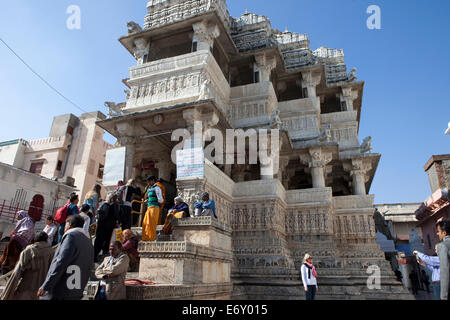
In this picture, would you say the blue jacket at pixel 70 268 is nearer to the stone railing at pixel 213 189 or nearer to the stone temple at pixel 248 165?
the stone temple at pixel 248 165

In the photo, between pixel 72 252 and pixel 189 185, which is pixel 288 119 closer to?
pixel 189 185

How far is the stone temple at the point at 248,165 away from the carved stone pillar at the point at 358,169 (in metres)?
0.06

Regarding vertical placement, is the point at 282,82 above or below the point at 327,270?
above

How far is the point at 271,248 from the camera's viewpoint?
1225 centimetres

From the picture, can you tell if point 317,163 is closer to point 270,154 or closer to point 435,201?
point 270,154

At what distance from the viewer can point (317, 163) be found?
16.2m

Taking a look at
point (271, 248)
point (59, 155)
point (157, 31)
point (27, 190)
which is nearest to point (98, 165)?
point (59, 155)

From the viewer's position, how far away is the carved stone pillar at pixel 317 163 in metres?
16.0

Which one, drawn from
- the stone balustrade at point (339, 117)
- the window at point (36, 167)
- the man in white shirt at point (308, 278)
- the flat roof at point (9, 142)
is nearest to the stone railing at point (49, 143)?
the flat roof at point (9, 142)

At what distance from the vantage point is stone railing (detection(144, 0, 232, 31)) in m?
15.1

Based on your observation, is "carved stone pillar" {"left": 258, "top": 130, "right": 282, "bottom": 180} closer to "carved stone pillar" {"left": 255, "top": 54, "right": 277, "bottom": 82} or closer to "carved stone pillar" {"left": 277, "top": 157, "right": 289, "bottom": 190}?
"carved stone pillar" {"left": 277, "top": 157, "right": 289, "bottom": 190}

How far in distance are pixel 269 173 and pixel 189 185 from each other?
14.6 ft

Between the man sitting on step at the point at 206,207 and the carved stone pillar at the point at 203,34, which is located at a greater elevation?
the carved stone pillar at the point at 203,34
